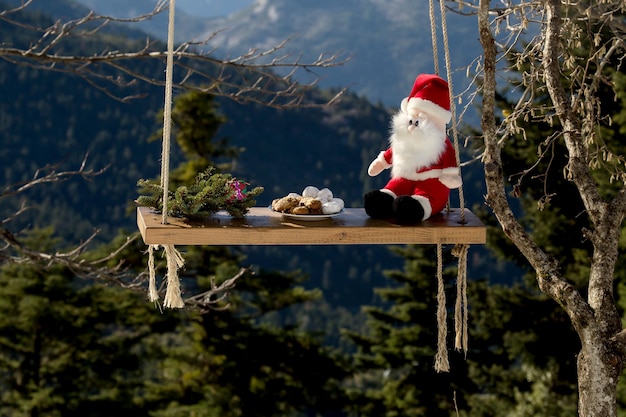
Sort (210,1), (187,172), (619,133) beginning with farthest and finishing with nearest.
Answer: (210,1)
(187,172)
(619,133)

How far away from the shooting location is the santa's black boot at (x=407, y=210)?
8.23ft

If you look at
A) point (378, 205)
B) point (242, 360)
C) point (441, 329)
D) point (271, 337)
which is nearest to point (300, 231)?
point (378, 205)

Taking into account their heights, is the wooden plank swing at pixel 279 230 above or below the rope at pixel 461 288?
above

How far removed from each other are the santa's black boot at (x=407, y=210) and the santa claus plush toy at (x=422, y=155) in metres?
0.03

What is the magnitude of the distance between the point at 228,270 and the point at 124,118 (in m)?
20.4

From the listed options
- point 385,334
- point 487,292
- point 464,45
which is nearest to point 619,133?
point 487,292

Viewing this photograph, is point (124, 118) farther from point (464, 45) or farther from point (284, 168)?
point (464, 45)

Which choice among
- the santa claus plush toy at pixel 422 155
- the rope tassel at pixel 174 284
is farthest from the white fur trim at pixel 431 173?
the rope tassel at pixel 174 284

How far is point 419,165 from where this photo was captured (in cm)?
269

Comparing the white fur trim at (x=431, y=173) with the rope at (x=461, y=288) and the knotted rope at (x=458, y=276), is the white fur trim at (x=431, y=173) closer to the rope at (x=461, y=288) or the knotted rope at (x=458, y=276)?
the knotted rope at (x=458, y=276)

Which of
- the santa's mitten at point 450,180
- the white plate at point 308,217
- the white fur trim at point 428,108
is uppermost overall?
the white fur trim at point 428,108

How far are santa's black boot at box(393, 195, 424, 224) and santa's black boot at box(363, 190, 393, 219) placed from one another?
0.07 m

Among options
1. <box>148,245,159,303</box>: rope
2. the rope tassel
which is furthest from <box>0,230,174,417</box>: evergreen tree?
the rope tassel

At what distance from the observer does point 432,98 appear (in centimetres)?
268
